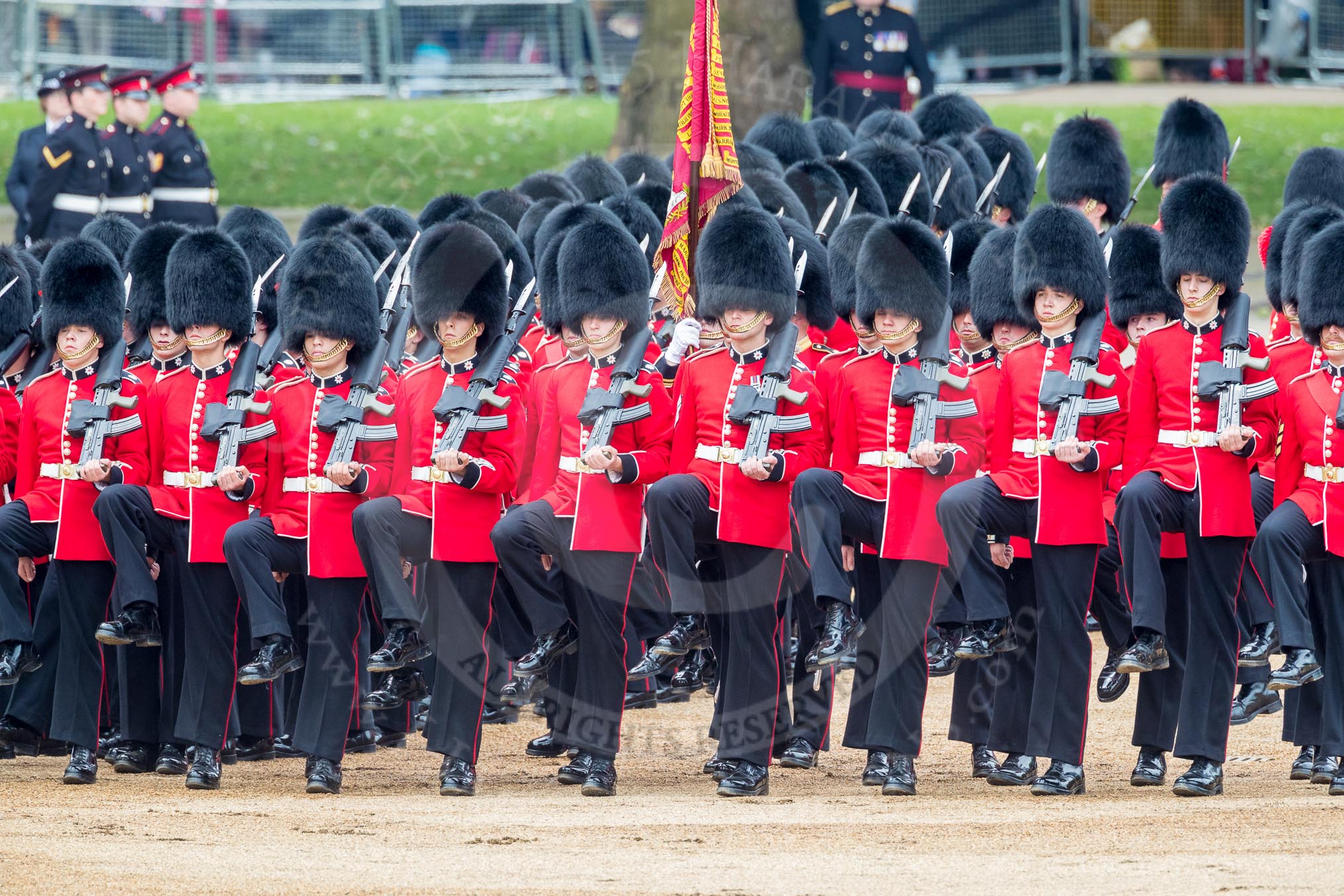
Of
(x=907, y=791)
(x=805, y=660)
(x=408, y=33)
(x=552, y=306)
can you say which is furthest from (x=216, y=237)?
(x=408, y=33)

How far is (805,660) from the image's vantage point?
6.59 m

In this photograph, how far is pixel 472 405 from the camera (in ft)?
21.1

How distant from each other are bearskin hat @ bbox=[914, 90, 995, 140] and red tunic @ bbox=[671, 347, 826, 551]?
4.43 metres

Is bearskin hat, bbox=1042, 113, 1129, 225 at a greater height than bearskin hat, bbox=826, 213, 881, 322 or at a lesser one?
greater

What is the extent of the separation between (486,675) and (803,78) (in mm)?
8295

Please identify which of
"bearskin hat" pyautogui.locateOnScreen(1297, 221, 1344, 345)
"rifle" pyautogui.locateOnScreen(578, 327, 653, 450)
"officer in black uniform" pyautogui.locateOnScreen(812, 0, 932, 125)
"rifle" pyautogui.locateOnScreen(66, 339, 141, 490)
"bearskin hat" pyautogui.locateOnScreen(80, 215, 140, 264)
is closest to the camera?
"bearskin hat" pyautogui.locateOnScreen(1297, 221, 1344, 345)

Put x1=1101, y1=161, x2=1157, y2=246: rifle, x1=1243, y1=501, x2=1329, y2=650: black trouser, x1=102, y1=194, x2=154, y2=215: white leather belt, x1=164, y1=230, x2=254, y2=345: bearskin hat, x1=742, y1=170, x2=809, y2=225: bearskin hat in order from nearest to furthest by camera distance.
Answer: x1=1243, y1=501, x2=1329, y2=650: black trouser
x1=164, y1=230, x2=254, y2=345: bearskin hat
x1=1101, y1=161, x2=1157, y2=246: rifle
x1=742, y1=170, x2=809, y2=225: bearskin hat
x1=102, y1=194, x2=154, y2=215: white leather belt

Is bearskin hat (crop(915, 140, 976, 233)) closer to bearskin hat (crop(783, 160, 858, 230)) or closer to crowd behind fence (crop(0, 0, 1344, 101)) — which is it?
bearskin hat (crop(783, 160, 858, 230))

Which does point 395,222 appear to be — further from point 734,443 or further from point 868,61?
point 868,61

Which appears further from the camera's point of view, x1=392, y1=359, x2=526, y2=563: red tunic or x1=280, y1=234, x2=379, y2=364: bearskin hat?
x1=280, y1=234, x2=379, y2=364: bearskin hat

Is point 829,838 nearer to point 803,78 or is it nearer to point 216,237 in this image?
point 216,237

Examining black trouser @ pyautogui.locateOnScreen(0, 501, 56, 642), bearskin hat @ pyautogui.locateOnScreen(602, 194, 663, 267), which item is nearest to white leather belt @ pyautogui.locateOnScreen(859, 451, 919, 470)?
bearskin hat @ pyautogui.locateOnScreen(602, 194, 663, 267)

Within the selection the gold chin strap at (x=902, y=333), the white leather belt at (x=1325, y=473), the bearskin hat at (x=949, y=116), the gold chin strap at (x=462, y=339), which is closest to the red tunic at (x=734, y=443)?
the gold chin strap at (x=902, y=333)

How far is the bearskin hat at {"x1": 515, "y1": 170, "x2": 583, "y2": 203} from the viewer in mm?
9109
